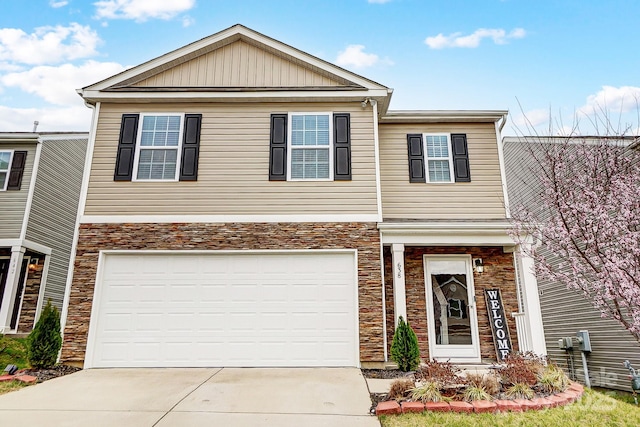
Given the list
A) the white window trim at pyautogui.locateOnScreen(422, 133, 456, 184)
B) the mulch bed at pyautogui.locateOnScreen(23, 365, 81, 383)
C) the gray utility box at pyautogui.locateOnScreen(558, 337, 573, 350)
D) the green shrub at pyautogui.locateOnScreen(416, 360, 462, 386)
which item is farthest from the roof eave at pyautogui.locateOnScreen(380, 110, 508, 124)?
the mulch bed at pyautogui.locateOnScreen(23, 365, 81, 383)

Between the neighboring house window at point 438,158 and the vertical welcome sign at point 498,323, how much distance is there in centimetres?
270

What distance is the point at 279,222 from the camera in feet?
27.0

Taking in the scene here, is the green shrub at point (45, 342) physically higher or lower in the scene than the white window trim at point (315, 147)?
lower

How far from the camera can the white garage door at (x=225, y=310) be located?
7.64 meters

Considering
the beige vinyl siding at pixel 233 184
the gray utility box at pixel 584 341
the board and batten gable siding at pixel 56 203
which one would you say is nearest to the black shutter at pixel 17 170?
the board and batten gable siding at pixel 56 203

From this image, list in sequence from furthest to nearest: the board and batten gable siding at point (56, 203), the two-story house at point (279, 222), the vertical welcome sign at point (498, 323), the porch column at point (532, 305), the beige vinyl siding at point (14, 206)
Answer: the board and batten gable siding at point (56, 203) → the beige vinyl siding at point (14, 206) → the vertical welcome sign at point (498, 323) → the two-story house at point (279, 222) → the porch column at point (532, 305)

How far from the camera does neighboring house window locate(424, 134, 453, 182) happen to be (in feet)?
31.1

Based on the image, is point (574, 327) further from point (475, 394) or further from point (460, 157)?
point (475, 394)

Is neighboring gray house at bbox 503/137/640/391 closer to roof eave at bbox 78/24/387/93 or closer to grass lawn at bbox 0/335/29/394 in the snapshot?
roof eave at bbox 78/24/387/93

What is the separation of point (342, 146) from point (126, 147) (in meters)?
A: 4.72

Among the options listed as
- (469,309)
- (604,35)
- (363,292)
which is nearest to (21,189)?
(363,292)

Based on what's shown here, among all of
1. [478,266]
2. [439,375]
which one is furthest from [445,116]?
[439,375]

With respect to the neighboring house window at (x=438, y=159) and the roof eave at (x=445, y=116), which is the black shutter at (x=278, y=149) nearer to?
the roof eave at (x=445, y=116)

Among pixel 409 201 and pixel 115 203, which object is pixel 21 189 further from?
pixel 409 201
